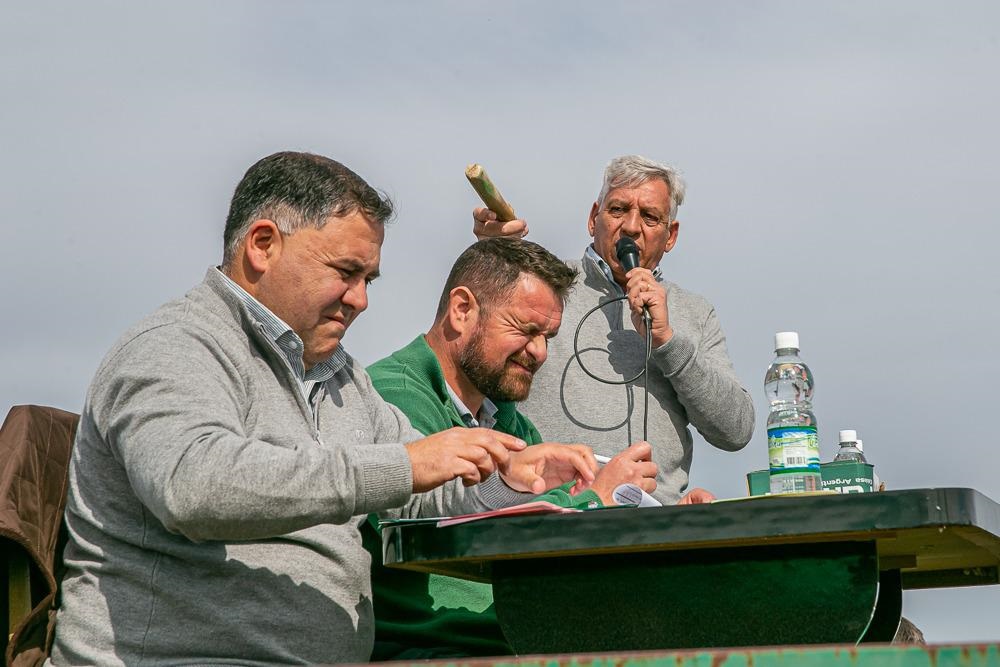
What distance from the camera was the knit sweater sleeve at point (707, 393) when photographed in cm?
425

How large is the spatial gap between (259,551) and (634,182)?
265 cm

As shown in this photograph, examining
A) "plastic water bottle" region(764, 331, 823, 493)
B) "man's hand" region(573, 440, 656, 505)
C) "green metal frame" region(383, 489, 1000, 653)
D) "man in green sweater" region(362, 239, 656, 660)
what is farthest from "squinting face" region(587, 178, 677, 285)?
"green metal frame" region(383, 489, 1000, 653)

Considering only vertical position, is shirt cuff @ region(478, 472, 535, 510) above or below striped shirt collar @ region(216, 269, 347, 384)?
below

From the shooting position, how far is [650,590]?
85.6 inches

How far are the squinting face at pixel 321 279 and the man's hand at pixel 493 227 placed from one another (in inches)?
66.4

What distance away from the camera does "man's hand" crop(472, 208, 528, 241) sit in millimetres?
4480

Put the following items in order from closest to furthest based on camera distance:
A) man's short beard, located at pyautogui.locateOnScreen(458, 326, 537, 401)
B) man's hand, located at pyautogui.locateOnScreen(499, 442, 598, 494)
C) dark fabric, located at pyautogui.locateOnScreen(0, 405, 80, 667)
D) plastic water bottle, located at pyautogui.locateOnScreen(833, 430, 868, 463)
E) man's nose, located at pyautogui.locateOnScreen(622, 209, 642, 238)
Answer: dark fabric, located at pyautogui.locateOnScreen(0, 405, 80, 667)
man's hand, located at pyautogui.locateOnScreen(499, 442, 598, 494)
plastic water bottle, located at pyautogui.locateOnScreen(833, 430, 868, 463)
man's short beard, located at pyautogui.locateOnScreen(458, 326, 537, 401)
man's nose, located at pyautogui.locateOnScreen(622, 209, 642, 238)

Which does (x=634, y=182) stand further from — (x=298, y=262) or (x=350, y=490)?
(x=350, y=490)

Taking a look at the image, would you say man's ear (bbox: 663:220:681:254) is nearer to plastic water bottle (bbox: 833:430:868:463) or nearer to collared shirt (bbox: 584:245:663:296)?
collared shirt (bbox: 584:245:663:296)

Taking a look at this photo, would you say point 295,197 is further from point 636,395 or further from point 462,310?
point 636,395

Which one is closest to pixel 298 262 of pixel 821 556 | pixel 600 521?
pixel 600 521

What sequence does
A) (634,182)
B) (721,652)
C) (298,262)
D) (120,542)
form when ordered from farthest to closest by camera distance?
(634,182), (298,262), (120,542), (721,652)

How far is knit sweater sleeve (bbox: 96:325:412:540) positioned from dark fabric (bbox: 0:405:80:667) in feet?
0.76

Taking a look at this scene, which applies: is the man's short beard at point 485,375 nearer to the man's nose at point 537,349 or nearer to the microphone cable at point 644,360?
the man's nose at point 537,349
